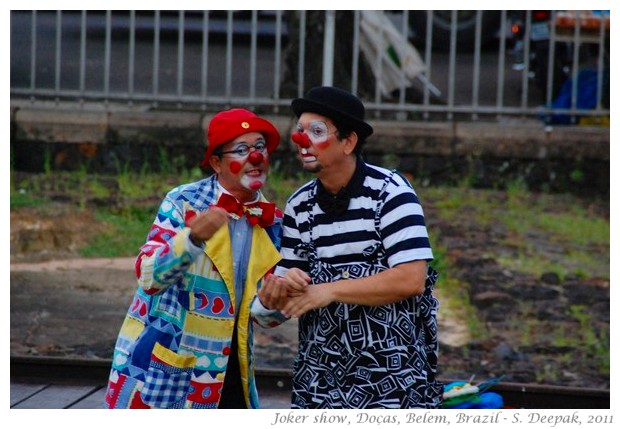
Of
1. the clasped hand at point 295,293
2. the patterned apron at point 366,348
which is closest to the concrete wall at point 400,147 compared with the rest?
the patterned apron at point 366,348

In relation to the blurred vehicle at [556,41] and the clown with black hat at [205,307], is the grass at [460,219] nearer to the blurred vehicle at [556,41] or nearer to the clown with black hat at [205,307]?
the blurred vehicle at [556,41]

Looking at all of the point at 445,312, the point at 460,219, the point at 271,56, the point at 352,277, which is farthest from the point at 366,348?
the point at 271,56

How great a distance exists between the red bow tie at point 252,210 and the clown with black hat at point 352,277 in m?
0.09

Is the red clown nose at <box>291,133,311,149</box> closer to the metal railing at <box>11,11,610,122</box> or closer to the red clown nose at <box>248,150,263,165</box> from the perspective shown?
the red clown nose at <box>248,150,263,165</box>

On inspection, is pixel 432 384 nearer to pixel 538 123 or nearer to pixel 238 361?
pixel 238 361

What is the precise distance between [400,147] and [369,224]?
6.42m

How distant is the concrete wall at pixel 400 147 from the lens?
10062mm

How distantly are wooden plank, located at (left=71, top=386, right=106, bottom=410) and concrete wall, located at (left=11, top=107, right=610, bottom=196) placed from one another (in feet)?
15.5

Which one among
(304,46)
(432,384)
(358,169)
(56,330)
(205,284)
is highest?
(304,46)

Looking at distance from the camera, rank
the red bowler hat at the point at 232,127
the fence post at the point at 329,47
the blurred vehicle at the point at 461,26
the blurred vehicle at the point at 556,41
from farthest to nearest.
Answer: the blurred vehicle at the point at 461,26 → the blurred vehicle at the point at 556,41 → the fence post at the point at 329,47 → the red bowler hat at the point at 232,127
